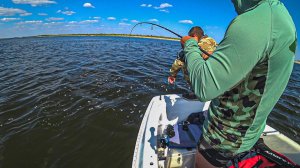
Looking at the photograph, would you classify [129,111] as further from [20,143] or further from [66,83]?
[66,83]

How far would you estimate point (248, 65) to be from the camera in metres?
1.24

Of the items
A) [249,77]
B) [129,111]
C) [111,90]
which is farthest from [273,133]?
[111,90]

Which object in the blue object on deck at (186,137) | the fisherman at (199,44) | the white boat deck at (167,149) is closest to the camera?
the white boat deck at (167,149)

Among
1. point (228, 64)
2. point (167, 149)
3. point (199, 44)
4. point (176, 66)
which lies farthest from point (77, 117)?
point (228, 64)

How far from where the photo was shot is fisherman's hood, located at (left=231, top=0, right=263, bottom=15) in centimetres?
126

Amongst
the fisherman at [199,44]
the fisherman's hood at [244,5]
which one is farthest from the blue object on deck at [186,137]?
the fisherman's hood at [244,5]

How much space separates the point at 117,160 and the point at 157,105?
1588mm

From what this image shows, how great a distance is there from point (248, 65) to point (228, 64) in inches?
4.6

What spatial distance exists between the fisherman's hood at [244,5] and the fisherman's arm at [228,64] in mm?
195

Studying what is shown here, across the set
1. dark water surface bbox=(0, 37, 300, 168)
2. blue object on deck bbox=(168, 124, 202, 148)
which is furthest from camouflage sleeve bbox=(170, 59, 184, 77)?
dark water surface bbox=(0, 37, 300, 168)

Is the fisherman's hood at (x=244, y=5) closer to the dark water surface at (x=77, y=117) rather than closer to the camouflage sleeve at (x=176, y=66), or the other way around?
the camouflage sleeve at (x=176, y=66)

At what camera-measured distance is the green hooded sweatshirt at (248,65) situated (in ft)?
3.88

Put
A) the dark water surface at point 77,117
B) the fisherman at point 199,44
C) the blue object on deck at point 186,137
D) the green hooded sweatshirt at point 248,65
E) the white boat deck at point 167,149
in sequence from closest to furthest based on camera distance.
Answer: the green hooded sweatshirt at point 248,65
the white boat deck at point 167,149
the blue object on deck at point 186,137
the dark water surface at point 77,117
the fisherman at point 199,44

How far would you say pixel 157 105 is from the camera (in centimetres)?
456
